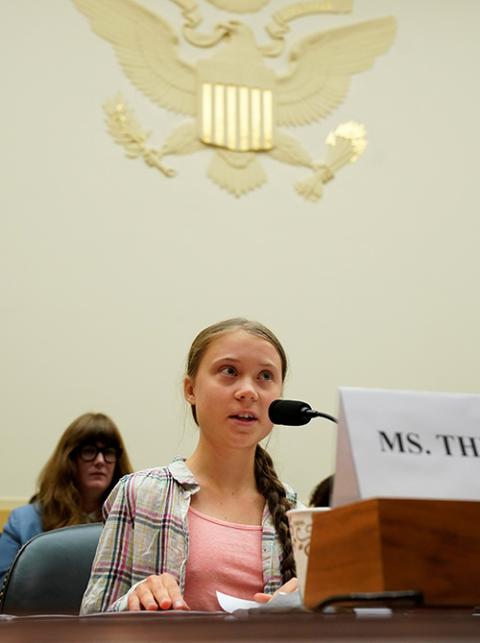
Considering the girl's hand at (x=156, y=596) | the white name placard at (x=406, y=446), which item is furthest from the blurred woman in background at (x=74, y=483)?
the white name placard at (x=406, y=446)

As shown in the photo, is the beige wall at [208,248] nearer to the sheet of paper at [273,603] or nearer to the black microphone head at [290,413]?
the black microphone head at [290,413]

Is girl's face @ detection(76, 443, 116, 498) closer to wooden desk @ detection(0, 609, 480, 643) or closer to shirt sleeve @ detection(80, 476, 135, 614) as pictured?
shirt sleeve @ detection(80, 476, 135, 614)

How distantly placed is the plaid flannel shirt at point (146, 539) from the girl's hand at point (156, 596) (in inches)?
9.1

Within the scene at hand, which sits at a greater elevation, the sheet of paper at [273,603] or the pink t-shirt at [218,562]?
the pink t-shirt at [218,562]

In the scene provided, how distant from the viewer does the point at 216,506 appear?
1941 millimetres

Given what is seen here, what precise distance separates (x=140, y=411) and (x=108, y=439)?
1.30 m

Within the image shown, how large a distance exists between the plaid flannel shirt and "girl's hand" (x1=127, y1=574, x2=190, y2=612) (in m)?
0.23

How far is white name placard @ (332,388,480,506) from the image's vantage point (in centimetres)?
105

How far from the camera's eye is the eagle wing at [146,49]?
19.6 ft

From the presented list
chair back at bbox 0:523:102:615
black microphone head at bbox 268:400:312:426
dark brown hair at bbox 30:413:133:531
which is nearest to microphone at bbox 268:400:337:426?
black microphone head at bbox 268:400:312:426

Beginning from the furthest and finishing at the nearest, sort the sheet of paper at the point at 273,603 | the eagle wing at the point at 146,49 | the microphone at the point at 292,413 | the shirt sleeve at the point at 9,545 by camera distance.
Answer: the eagle wing at the point at 146,49, the shirt sleeve at the point at 9,545, the microphone at the point at 292,413, the sheet of paper at the point at 273,603

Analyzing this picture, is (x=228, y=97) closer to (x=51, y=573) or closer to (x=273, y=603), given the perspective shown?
(x=51, y=573)

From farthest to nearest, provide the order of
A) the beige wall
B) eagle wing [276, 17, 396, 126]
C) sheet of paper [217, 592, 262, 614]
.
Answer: eagle wing [276, 17, 396, 126] → the beige wall → sheet of paper [217, 592, 262, 614]

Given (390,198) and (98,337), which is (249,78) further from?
(98,337)
